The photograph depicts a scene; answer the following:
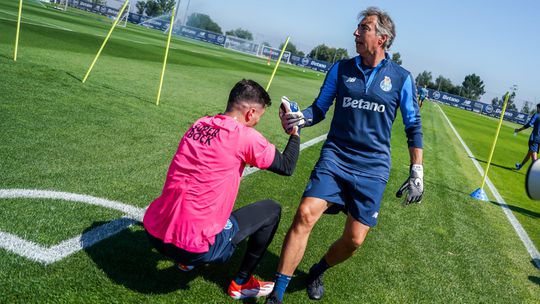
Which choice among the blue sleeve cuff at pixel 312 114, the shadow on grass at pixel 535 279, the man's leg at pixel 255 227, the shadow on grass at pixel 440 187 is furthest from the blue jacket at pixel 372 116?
the shadow on grass at pixel 440 187

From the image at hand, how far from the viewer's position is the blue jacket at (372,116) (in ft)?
12.0

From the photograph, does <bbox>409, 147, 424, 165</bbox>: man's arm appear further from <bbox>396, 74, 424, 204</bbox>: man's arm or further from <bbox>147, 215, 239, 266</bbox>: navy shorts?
<bbox>147, 215, 239, 266</bbox>: navy shorts

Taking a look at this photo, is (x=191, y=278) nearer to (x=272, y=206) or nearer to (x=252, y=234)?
(x=252, y=234)

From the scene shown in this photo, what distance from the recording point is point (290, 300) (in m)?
3.65

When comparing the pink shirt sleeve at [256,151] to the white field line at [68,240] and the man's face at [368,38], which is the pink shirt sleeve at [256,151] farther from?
the white field line at [68,240]

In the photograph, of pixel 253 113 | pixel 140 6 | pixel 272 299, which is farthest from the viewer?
pixel 140 6

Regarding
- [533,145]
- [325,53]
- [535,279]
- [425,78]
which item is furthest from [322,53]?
Result: [535,279]

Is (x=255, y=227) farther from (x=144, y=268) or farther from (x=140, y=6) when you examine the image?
(x=140, y=6)

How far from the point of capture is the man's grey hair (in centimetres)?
365

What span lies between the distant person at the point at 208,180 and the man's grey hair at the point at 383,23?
4.02 feet

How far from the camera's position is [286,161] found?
3.22m

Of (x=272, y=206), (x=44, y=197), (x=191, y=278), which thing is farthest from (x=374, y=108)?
(x=44, y=197)

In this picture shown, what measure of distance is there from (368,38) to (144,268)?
2585mm

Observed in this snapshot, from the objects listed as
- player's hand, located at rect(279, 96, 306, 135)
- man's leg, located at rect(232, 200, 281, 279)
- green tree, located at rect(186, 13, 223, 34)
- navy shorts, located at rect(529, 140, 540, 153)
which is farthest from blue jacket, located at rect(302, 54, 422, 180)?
green tree, located at rect(186, 13, 223, 34)
